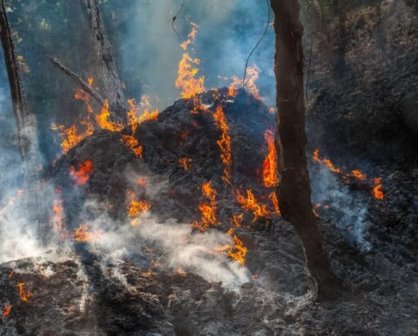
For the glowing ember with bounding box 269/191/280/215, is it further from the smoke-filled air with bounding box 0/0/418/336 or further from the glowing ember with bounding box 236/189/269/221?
the glowing ember with bounding box 236/189/269/221

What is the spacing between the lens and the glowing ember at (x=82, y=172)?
31.5 feet

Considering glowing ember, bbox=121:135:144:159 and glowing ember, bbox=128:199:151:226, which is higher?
glowing ember, bbox=121:135:144:159

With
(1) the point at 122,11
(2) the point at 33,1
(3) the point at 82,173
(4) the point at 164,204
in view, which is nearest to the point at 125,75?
(1) the point at 122,11

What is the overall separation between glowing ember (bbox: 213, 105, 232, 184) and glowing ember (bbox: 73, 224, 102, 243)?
2.64m

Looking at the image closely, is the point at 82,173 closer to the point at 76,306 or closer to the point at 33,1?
the point at 76,306

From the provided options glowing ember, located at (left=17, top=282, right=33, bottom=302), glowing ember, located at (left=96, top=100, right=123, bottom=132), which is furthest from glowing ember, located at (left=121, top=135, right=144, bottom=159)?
glowing ember, located at (left=17, top=282, right=33, bottom=302)

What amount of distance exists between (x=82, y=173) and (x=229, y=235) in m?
4.11

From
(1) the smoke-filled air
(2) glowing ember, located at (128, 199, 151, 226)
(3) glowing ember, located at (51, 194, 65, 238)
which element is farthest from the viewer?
(3) glowing ember, located at (51, 194, 65, 238)

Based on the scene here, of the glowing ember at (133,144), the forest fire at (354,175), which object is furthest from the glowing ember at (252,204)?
the glowing ember at (133,144)

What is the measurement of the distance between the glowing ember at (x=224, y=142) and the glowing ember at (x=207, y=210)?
0.44 metres

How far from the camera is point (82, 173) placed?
32.0ft

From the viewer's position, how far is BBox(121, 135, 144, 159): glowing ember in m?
9.70

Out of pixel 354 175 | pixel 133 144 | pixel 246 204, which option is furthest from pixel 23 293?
pixel 354 175

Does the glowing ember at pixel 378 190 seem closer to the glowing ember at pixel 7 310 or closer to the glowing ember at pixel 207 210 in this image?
the glowing ember at pixel 207 210
